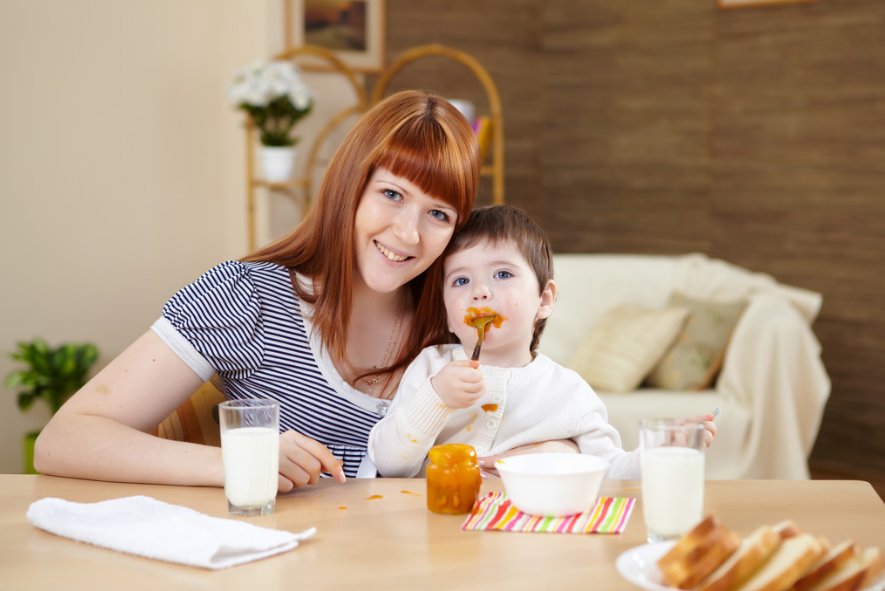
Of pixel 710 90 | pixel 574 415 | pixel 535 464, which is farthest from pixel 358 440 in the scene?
pixel 710 90

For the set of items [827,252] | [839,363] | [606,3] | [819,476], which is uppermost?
[606,3]

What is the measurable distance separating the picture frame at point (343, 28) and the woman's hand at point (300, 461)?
375 cm

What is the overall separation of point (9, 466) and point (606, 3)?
3.70 m

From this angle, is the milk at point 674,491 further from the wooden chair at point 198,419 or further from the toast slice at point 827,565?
the wooden chair at point 198,419

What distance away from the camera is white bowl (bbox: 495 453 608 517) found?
1369mm

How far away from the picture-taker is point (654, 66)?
5.57m

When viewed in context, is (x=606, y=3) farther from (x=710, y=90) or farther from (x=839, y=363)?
(x=839, y=363)

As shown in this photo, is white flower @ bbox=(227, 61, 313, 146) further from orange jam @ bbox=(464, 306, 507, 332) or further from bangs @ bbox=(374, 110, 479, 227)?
orange jam @ bbox=(464, 306, 507, 332)

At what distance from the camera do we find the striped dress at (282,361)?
6.14 feet

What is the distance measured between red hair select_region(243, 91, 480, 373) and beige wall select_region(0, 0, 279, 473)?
2.98 meters

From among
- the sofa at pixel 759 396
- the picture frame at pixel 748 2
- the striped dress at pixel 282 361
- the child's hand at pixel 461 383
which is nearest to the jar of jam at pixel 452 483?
the child's hand at pixel 461 383

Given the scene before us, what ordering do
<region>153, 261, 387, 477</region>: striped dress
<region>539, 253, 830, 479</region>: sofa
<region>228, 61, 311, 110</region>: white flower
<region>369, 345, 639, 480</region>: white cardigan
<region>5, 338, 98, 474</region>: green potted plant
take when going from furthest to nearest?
<region>228, 61, 311, 110</region>: white flower → <region>5, 338, 98, 474</region>: green potted plant → <region>539, 253, 830, 479</region>: sofa → <region>153, 261, 387, 477</region>: striped dress → <region>369, 345, 639, 480</region>: white cardigan

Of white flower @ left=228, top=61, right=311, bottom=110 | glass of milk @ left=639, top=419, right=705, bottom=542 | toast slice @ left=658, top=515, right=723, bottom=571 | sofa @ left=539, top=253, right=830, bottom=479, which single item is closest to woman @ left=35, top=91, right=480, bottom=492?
glass of milk @ left=639, top=419, right=705, bottom=542

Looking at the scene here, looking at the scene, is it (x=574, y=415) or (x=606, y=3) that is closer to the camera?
(x=574, y=415)
